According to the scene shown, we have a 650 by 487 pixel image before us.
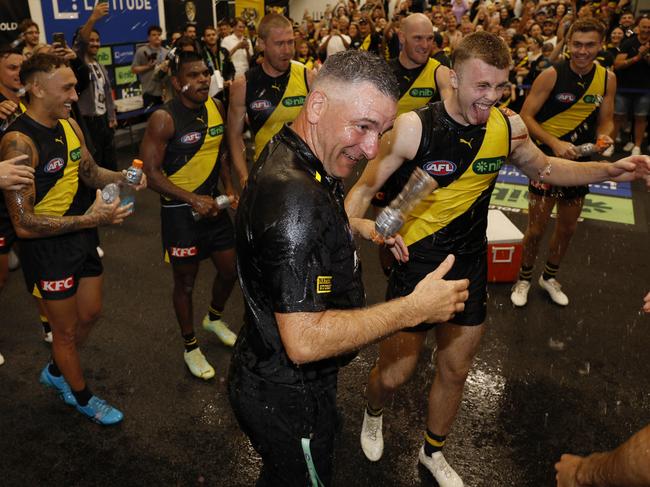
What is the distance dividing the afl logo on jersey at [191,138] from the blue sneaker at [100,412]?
1753mm

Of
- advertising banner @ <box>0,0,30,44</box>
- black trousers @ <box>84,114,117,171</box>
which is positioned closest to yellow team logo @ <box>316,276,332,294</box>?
black trousers @ <box>84,114,117,171</box>

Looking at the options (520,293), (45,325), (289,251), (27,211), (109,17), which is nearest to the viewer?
(289,251)

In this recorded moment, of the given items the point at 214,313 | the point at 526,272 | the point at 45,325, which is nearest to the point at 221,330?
the point at 214,313

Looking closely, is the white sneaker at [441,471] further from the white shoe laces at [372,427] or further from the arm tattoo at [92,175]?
the arm tattoo at [92,175]

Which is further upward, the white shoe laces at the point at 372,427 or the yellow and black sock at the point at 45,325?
the white shoe laces at the point at 372,427

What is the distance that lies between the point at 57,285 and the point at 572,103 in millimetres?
4267

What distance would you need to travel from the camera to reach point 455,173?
2766mm

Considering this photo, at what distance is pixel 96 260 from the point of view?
3.43 metres

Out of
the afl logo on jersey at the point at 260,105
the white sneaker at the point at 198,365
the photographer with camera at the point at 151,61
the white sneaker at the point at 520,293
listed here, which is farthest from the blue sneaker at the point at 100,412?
the photographer with camera at the point at 151,61

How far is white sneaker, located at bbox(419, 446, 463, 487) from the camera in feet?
9.91

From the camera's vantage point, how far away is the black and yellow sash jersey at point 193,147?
12.4 ft

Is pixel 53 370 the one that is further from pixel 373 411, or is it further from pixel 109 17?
pixel 109 17

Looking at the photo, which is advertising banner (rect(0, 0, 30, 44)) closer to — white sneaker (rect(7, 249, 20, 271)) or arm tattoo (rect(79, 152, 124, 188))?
white sneaker (rect(7, 249, 20, 271))

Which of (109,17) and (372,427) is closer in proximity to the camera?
(372,427)
